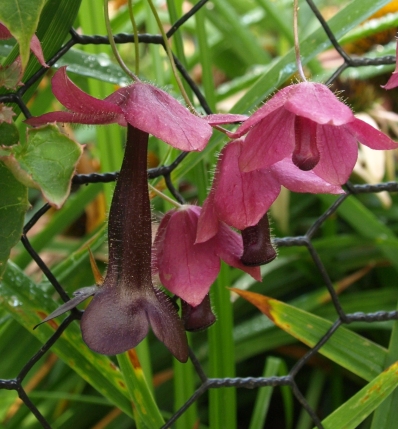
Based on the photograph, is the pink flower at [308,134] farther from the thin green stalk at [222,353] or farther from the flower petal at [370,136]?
the thin green stalk at [222,353]

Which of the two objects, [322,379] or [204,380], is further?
[322,379]

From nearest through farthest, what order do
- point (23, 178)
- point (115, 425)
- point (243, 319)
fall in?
point (23, 178) → point (115, 425) → point (243, 319)

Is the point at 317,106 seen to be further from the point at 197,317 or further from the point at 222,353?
the point at 222,353

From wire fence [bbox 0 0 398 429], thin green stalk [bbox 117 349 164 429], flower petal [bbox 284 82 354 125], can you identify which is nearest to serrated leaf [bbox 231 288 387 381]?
wire fence [bbox 0 0 398 429]

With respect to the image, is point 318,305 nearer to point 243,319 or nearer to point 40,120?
point 243,319

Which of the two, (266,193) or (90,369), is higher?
(266,193)

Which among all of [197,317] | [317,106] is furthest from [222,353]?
[317,106]

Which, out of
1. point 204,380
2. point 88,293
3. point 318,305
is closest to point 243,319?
point 318,305
